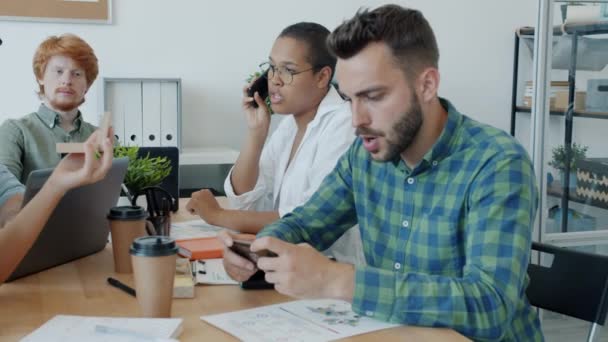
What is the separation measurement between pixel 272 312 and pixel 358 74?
456 millimetres

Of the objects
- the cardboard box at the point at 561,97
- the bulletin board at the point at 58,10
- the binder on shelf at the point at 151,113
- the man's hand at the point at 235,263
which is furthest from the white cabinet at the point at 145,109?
the man's hand at the point at 235,263

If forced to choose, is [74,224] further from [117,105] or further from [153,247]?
A: [117,105]

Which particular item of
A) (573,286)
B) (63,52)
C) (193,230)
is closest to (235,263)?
(193,230)

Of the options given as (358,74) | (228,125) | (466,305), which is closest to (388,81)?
(358,74)

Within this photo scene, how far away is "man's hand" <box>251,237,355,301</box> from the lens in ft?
3.56

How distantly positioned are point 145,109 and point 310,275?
2.18m

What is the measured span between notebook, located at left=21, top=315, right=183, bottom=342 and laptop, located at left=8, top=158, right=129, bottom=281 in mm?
A: 292

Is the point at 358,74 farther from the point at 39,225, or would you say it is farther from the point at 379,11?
the point at 39,225

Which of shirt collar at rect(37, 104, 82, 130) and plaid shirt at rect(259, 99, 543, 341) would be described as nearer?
plaid shirt at rect(259, 99, 543, 341)

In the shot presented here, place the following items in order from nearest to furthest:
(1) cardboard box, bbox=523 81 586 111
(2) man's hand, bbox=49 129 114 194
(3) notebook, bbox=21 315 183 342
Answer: (3) notebook, bbox=21 315 183 342
(2) man's hand, bbox=49 129 114 194
(1) cardboard box, bbox=523 81 586 111

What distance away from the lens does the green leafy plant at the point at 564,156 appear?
10.4 feet

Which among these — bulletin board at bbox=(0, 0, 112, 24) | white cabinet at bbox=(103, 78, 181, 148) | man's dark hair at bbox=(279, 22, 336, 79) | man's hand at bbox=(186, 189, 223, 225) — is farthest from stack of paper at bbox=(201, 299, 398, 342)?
bulletin board at bbox=(0, 0, 112, 24)

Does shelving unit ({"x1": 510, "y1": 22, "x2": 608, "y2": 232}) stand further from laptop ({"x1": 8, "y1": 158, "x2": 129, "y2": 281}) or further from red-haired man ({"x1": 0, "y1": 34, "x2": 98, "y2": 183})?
laptop ({"x1": 8, "y1": 158, "x2": 129, "y2": 281})

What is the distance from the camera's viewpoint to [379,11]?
51.8 inches
